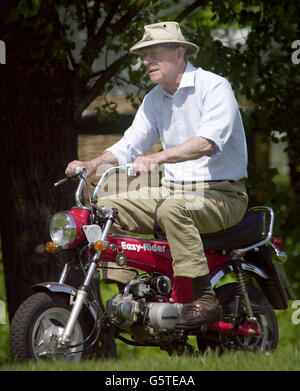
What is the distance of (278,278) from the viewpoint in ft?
20.7

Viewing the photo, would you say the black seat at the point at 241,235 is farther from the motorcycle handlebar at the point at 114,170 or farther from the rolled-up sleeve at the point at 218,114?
the motorcycle handlebar at the point at 114,170

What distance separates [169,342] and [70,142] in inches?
96.4

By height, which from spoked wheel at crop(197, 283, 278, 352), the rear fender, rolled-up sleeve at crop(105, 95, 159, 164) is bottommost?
spoked wheel at crop(197, 283, 278, 352)

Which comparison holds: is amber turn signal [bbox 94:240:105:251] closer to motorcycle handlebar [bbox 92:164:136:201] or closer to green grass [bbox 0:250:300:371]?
motorcycle handlebar [bbox 92:164:136:201]

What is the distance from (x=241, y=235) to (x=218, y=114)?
88 centimetres

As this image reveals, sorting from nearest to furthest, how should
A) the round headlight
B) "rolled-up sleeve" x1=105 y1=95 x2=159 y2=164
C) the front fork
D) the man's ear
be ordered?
1. the front fork
2. the round headlight
3. the man's ear
4. "rolled-up sleeve" x1=105 y1=95 x2=159 y2=164

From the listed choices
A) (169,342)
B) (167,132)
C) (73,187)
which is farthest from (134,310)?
(73,187)

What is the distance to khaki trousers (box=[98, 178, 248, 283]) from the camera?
5.64 m

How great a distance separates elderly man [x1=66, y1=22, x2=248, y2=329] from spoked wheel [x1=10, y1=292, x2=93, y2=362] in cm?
53

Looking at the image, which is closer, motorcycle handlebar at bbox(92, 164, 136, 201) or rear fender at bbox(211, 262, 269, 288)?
motorcycle handlebar at bbox(92, 164, 136, 201)

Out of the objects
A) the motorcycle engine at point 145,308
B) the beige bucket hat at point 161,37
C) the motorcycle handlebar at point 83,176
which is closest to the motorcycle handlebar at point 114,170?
the motorcycle handlebar at point 83,176

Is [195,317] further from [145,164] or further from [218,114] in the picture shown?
[218,114]

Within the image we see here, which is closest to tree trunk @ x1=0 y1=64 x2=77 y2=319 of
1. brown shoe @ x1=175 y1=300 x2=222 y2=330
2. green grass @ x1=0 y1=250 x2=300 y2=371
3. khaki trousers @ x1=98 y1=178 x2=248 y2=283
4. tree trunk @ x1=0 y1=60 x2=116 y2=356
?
tree trunk @ x1=0 y1=60 x2=116 y2=356

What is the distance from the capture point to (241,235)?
6035 mm
